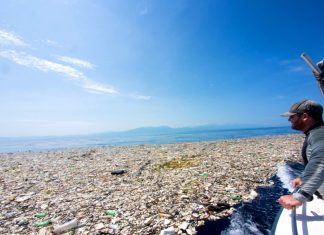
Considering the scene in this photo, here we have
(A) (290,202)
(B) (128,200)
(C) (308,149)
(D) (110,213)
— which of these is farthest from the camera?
(B) (128,200)

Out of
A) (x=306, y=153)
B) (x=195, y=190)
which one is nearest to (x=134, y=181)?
(x=195, y=190)

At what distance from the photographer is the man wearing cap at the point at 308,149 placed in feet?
A: 8.45

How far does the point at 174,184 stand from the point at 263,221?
4032mm

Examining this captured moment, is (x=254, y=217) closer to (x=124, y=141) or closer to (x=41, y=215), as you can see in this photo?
(x=41, y=215)

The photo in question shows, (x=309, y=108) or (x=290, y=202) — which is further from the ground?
(x=309, y=108)

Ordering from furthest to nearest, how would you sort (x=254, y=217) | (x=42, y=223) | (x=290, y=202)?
1. (x=42, y=223)
2. (x=254, y=217)
3. (x=290, y=202)

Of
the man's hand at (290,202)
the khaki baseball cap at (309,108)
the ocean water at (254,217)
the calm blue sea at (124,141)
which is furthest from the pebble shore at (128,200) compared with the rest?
the calm blue sea at (124,141)

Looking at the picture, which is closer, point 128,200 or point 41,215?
point 41,215

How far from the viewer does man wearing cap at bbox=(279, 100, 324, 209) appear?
101 inches

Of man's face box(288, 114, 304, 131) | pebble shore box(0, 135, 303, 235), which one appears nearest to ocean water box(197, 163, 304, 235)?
pebble shore box(0, 135, 303, 235)

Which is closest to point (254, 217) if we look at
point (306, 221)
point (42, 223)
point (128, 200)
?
point (306, 221)

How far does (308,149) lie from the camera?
3.10 metres

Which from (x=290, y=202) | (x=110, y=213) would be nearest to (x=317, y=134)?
(x=290, y=202)

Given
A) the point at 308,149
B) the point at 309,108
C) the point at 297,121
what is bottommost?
the point at 308,149
